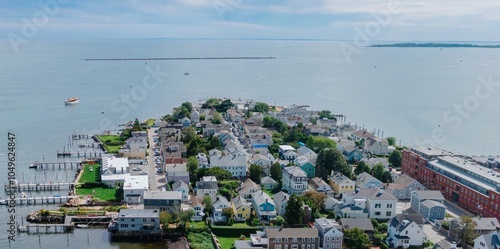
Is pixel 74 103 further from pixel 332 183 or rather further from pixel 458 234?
pixel 458 234

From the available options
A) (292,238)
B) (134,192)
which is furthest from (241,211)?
(134,192)

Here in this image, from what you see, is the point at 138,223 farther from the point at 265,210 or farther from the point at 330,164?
the point at 330,164

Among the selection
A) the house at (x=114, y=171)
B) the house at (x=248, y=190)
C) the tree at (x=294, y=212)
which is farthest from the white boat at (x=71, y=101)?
the tree at (x=294, y=212)

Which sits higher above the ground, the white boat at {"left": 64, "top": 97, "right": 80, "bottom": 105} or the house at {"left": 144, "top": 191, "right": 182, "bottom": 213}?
the white boat at {"left": 64, "top": 97, "right": 80, "bottom": 105}

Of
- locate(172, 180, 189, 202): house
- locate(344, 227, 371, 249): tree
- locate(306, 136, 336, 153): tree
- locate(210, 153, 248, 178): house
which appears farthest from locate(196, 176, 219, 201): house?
locate(306, 136, 336, 153): tree

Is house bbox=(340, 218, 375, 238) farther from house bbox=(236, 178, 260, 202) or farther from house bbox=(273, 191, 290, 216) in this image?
house bbox=(236, 178, 260, 202)

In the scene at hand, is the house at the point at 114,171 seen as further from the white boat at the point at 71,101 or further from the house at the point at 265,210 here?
the white boat at the point at 71,101
